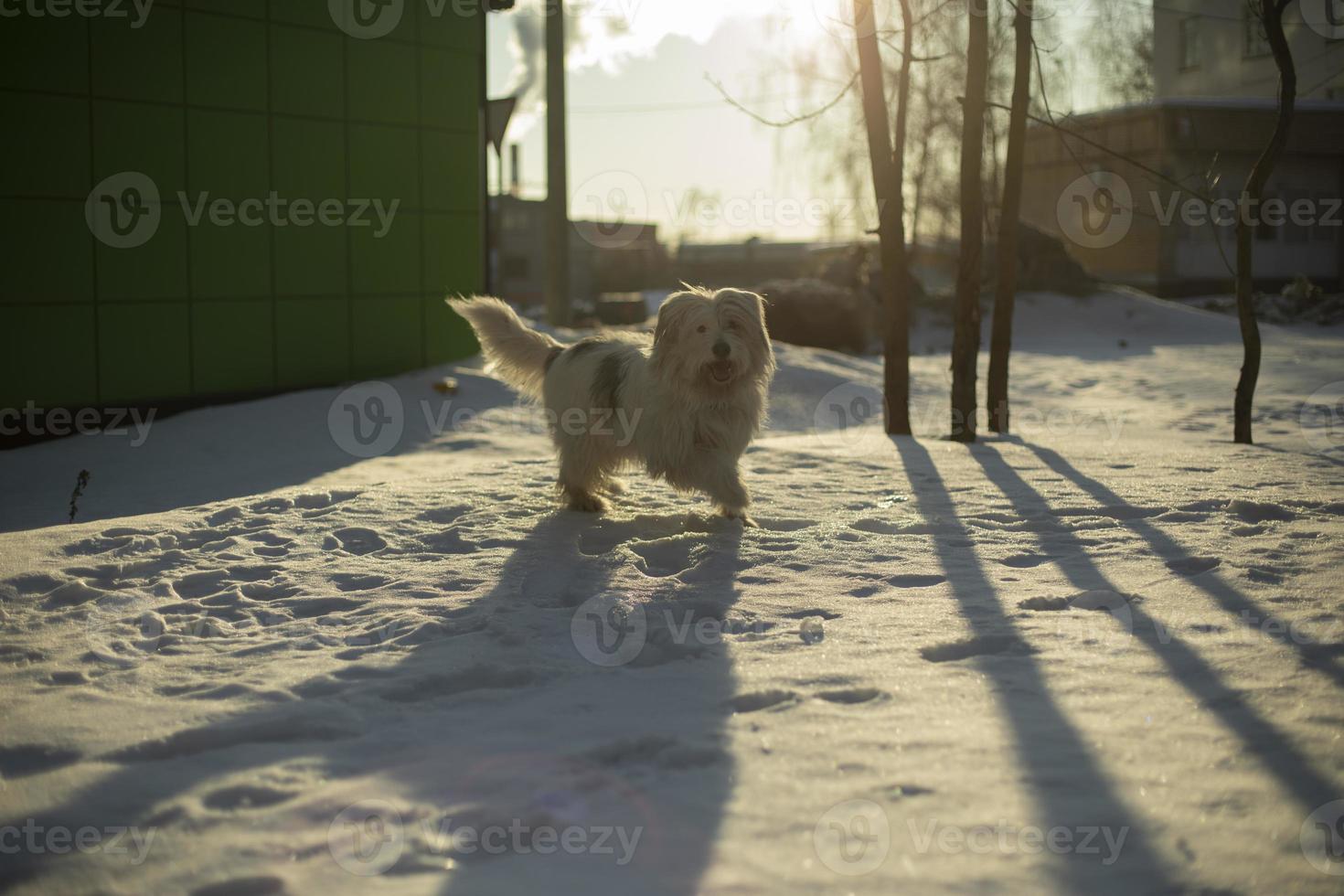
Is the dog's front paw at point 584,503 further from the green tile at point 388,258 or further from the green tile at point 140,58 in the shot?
the green tile at point 388,258

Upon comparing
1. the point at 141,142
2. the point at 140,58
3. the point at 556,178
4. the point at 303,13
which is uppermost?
the point at 303,13

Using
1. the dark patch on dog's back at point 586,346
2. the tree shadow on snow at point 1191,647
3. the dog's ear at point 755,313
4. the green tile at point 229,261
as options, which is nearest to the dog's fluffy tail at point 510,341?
the dark patch on dog's back at point 586,346

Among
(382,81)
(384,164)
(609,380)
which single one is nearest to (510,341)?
(609,380)

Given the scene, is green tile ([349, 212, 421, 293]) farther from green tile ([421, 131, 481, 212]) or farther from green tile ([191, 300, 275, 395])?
green tile ([191, 300, 275, 395])

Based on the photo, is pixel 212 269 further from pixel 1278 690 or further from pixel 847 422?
pixel 1278 690

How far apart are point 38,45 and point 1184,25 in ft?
103

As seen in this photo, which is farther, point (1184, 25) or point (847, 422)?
point (1184, 25)

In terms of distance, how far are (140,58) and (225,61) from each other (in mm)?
867

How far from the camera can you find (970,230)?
897cm

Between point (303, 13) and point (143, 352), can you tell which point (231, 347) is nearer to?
point (143, 352)

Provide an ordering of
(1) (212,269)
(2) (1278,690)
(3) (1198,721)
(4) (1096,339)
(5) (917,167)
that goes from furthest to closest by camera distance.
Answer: (5) (917,167) → (4) (1096,339) → (1) (212,269) → (2) (1278,690) → (3) (1198,721)

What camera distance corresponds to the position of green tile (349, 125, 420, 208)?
39.1ft

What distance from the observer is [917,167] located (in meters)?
26.8

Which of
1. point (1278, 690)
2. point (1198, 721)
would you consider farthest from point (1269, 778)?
point (1278, 690)
